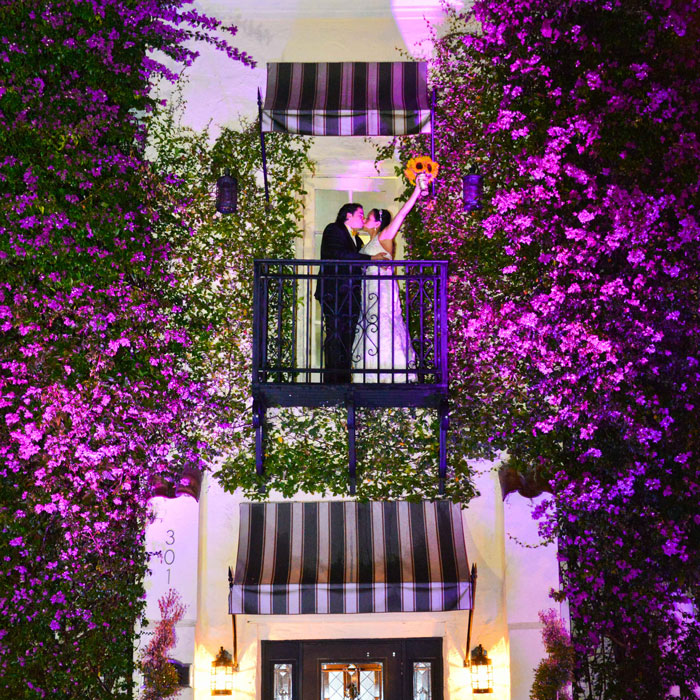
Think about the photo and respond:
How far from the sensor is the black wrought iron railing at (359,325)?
6954 millimetres

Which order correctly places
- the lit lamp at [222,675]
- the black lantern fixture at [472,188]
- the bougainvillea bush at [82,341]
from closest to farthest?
the bougainvillea bush at [82,341] < the lit lamp at [222,675] < the black lantern fixture at [472,188]

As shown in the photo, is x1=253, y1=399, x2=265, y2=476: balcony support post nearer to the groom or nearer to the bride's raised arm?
the groom

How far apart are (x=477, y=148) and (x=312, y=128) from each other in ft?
5.57

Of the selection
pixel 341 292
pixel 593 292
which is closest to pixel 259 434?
pixel 341 292

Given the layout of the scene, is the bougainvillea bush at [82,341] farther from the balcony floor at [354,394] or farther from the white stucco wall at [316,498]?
the balcony floor at [354,394]

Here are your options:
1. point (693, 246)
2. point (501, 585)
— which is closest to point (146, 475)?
point (501, 585)

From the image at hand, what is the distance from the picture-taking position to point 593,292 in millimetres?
7293

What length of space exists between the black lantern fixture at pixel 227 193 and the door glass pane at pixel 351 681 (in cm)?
429

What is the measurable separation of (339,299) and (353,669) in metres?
3.38

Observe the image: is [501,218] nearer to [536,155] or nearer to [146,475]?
[536,155]

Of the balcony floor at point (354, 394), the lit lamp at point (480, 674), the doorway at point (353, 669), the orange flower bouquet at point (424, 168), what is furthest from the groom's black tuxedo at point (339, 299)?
the lit lamp at point (480, 674)

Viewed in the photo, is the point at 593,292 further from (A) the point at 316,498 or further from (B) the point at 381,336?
(A) the point at 316,498

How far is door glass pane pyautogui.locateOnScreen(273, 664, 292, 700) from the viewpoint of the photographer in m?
7.77

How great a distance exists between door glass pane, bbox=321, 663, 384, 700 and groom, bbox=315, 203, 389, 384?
269 centimetres
